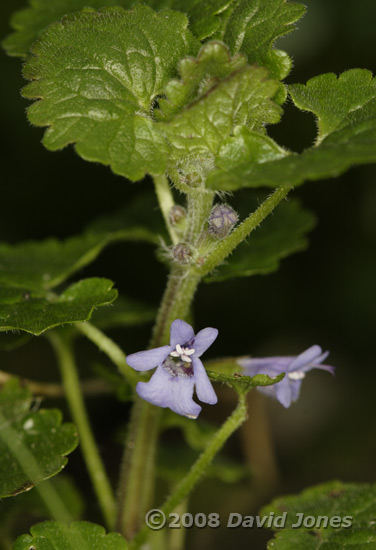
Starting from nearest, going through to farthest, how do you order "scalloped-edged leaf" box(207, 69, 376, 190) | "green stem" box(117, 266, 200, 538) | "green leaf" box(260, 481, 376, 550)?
"scalloped-edged leaf" box(207, 69, 376, 190), "green leaf" box(260, 481, 376, 550), "green stem" box(117, 266, 200, 538)

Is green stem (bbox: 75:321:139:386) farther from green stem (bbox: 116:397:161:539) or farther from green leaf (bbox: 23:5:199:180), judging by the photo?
green leaf (bbox: 23:5:199:180)

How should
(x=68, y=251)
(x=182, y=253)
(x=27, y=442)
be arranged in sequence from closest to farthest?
1. (x=182, y=253)
2. (x=27, y=442)
3. (x=68, y=251)

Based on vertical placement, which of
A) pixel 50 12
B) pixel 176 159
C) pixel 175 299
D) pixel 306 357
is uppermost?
pixel 50 12

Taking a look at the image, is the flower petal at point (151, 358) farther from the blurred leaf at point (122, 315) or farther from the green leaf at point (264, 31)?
the blurred leaf at point (122, 315)

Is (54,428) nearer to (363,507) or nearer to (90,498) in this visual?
(363,507)

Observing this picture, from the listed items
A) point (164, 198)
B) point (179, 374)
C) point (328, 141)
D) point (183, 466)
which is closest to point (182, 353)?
point (179, 374)

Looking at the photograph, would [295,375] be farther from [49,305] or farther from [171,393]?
[49,305]

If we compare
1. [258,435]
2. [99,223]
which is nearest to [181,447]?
[258,435]

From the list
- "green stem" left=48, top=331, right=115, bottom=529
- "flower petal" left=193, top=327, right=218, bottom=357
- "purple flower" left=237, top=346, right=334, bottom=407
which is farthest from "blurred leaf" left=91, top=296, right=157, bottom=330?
"flower petal" left=193, top=327, right=218, bottom=357
